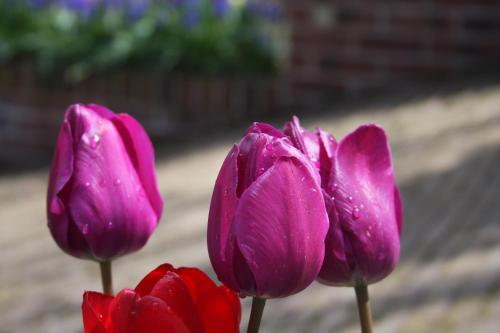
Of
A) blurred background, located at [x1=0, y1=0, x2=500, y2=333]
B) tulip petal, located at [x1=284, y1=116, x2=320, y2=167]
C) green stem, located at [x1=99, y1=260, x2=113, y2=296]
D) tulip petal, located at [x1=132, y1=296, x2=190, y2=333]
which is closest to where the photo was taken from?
tulip petal, located at [x1=132, y1=296, x2=190, y2=333]

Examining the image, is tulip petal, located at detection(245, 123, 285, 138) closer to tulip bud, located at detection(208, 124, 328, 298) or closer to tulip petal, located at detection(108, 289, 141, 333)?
tulip bud, located at detection(208, 124, 328, 298)

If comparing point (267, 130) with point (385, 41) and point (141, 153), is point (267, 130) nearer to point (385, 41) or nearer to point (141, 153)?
point (141, 153)

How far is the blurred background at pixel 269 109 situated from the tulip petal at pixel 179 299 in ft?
6.98

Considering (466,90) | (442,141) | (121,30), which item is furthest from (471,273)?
(121,30)

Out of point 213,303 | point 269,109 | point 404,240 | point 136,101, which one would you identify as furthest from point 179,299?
point 136,101

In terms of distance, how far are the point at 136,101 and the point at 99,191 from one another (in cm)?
501

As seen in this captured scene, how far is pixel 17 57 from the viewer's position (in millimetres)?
6105

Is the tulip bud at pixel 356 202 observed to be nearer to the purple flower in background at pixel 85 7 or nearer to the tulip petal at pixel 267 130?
the tulip petal at pixel 267 130

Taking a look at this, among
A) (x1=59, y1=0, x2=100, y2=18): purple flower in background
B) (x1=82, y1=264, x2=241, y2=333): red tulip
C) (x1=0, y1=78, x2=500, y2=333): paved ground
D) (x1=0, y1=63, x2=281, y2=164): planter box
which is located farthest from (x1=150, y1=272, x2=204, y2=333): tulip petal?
(x1=59, y1=0, x2=100, y2=18): purple flower in background

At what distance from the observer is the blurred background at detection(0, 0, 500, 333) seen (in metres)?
3.12

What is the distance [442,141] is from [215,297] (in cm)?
367

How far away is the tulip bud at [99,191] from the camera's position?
2.54 ft

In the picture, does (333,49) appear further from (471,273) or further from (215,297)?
(215,297)

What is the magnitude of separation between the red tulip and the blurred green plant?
481cm
